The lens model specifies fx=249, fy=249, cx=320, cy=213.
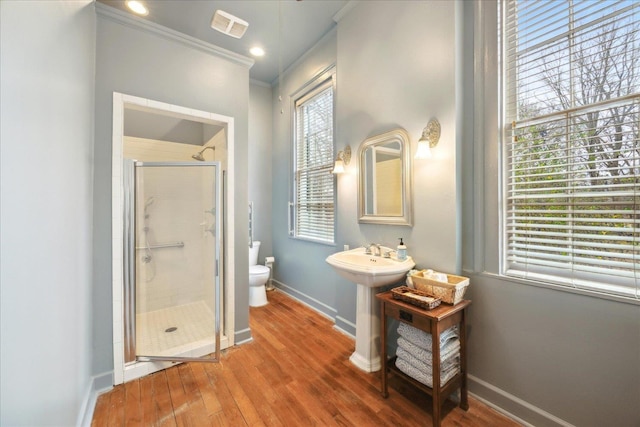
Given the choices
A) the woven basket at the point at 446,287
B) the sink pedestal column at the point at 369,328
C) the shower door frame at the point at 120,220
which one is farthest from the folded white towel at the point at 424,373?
the shower door frame at the point at 120,220

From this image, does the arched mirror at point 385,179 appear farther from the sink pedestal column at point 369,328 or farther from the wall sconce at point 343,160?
the sink pedestal column at point 369,328

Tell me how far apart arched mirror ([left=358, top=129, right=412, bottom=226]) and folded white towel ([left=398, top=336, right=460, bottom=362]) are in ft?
2.77

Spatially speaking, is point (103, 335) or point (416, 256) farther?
point (416, 256)

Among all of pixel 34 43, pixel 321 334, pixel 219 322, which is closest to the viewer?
pixel 34 43

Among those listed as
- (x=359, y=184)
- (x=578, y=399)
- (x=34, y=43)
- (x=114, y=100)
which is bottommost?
(x=578, y=399)

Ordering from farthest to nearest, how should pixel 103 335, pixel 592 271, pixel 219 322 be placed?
pixel 219 322
pixel 103 335
pixel 592 271

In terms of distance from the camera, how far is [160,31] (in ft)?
6.61

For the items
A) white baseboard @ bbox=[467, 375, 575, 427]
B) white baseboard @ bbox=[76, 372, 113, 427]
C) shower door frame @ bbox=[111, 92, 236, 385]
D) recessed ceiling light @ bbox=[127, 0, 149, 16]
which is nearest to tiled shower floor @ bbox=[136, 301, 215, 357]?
shower door frame @ bbox=[111, 92, 236, 385]

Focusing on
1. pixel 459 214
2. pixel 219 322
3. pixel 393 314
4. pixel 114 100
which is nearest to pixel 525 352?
pixel 393 314

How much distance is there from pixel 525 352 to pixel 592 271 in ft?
1.94

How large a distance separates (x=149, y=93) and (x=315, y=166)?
1.81 metres

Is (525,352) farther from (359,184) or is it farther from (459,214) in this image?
(359,184)

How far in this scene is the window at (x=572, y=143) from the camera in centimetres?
121

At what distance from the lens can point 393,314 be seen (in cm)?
165
